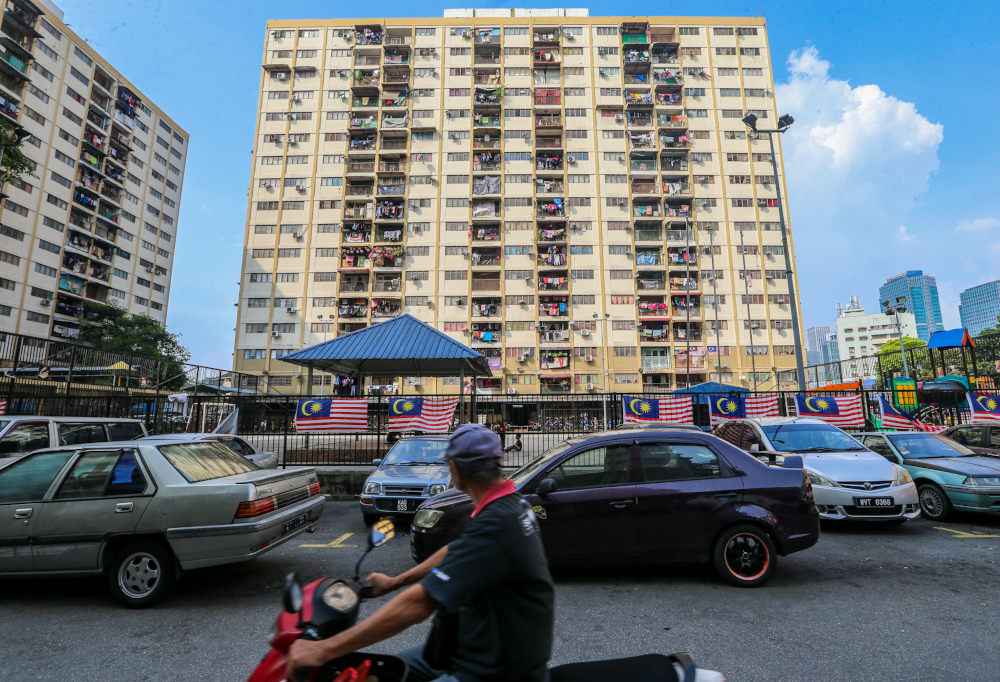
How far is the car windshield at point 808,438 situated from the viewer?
8156mm

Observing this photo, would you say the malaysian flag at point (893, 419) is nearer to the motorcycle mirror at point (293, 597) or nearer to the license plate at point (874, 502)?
the license plate at point (874, 502)

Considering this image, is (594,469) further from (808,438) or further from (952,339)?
(952,339)

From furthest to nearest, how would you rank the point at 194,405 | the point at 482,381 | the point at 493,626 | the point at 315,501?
the point at 482,381, the point at 194,405, the point at 315,501, the point at 493,626

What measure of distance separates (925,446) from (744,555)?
6625 mm

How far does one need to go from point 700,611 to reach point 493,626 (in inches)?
145

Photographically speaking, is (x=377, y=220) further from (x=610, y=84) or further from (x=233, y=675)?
(x=233, y=675)

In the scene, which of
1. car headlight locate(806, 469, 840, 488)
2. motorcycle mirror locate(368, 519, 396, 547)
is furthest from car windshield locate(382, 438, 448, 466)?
motorcycle mirror locate(368, 519, 396, 547)

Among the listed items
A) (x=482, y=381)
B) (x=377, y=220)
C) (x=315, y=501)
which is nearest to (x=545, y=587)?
(x=315, y=501)

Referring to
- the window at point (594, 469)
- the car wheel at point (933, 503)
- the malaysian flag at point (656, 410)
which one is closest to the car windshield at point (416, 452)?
the window at point (594, 469)

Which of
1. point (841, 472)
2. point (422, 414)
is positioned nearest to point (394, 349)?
point (422, 414)

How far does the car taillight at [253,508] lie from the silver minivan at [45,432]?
4.37m

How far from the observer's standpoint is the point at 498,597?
5.14 feet

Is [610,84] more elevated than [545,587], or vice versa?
[610,84]

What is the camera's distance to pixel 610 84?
54.8 metres
